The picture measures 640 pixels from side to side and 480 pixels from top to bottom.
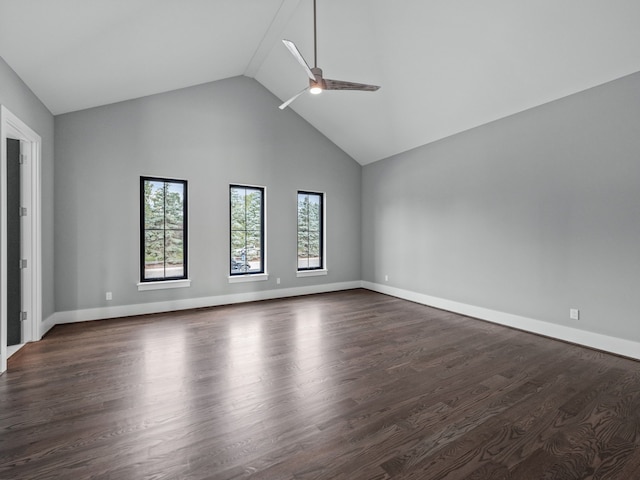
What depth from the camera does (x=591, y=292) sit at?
11.6 ft

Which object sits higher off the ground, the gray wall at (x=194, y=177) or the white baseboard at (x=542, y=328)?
the gray wall at (x=194, y=177)

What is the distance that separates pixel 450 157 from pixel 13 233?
595 cm

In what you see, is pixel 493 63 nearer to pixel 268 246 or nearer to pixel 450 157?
pixel 450 157

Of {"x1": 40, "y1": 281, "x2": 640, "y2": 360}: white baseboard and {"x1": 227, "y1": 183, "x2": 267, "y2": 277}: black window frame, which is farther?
{"x1": 227, "y1": 183, "x2": 267, "y2": 277}: black window frame

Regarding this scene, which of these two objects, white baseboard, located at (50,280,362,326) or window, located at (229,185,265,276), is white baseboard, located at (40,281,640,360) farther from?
window, located at (229,185,265,276)

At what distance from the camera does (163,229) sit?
508 cm

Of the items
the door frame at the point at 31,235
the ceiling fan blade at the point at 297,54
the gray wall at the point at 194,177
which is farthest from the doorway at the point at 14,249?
the ceiling fan blade at the point at 297,54

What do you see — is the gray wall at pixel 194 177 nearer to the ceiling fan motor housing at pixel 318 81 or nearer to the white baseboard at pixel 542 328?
the white baseboard at pixel 542 328

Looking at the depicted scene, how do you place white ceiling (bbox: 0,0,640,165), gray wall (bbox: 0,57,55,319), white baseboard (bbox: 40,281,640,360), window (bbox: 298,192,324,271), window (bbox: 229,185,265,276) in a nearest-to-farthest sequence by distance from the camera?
white ceiling (bbox: 0,0,640,165) < gray wall (bbox: 0,57,55,319) < white baseboard (bbox: 40,281,640,360) < window (bbox: 229,185,265,276) < window (bbox: 298,192,324,271)

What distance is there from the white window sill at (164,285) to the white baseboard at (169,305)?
0.24m

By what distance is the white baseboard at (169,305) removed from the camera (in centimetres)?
440

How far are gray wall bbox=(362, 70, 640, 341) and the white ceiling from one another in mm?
343

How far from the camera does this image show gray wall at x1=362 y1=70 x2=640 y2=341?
10.9ft

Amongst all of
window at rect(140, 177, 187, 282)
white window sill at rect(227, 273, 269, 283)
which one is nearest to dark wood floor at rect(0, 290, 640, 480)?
window at rect(140, 177, 187, 282)
